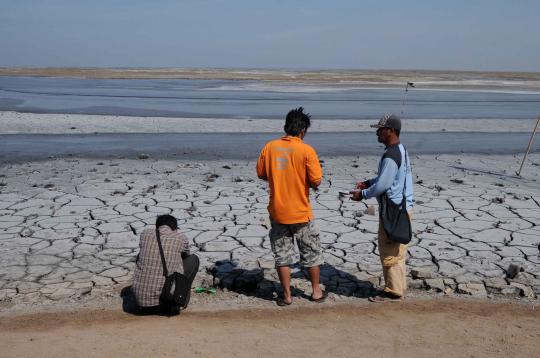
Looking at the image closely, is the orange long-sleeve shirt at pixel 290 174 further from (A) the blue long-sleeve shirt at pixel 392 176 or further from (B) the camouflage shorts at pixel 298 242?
(A) the blue long-sleeve shirt at pixel 392 176

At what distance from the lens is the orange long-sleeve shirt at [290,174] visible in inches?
160

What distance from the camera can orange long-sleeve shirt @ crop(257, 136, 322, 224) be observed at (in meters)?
4.07

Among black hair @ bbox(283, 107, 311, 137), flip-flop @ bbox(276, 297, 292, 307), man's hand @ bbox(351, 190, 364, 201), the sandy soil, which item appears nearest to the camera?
the sandy soil

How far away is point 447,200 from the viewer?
7562 mm

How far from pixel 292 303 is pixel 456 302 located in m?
1.30

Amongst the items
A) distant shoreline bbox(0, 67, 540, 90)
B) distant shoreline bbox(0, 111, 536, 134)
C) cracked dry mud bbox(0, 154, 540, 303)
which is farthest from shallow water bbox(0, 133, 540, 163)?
distant shoreline bbox(0, 67, 540, 90)

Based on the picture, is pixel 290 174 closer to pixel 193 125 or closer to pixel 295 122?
Answer: pixel 295 122

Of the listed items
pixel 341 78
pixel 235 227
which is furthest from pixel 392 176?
pixel 341 78

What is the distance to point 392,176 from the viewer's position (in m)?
4.07

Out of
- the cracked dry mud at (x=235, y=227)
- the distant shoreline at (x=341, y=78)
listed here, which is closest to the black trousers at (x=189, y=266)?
the cracked dry mud at (x=235, y=227)

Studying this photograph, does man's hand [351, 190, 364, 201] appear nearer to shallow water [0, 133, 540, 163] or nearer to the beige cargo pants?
the beige cargo pants

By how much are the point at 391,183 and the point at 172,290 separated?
173 centimetres

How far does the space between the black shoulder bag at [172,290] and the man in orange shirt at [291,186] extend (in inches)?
28.2

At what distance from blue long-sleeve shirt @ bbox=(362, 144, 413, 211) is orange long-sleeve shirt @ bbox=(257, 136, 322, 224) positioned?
0.41m
